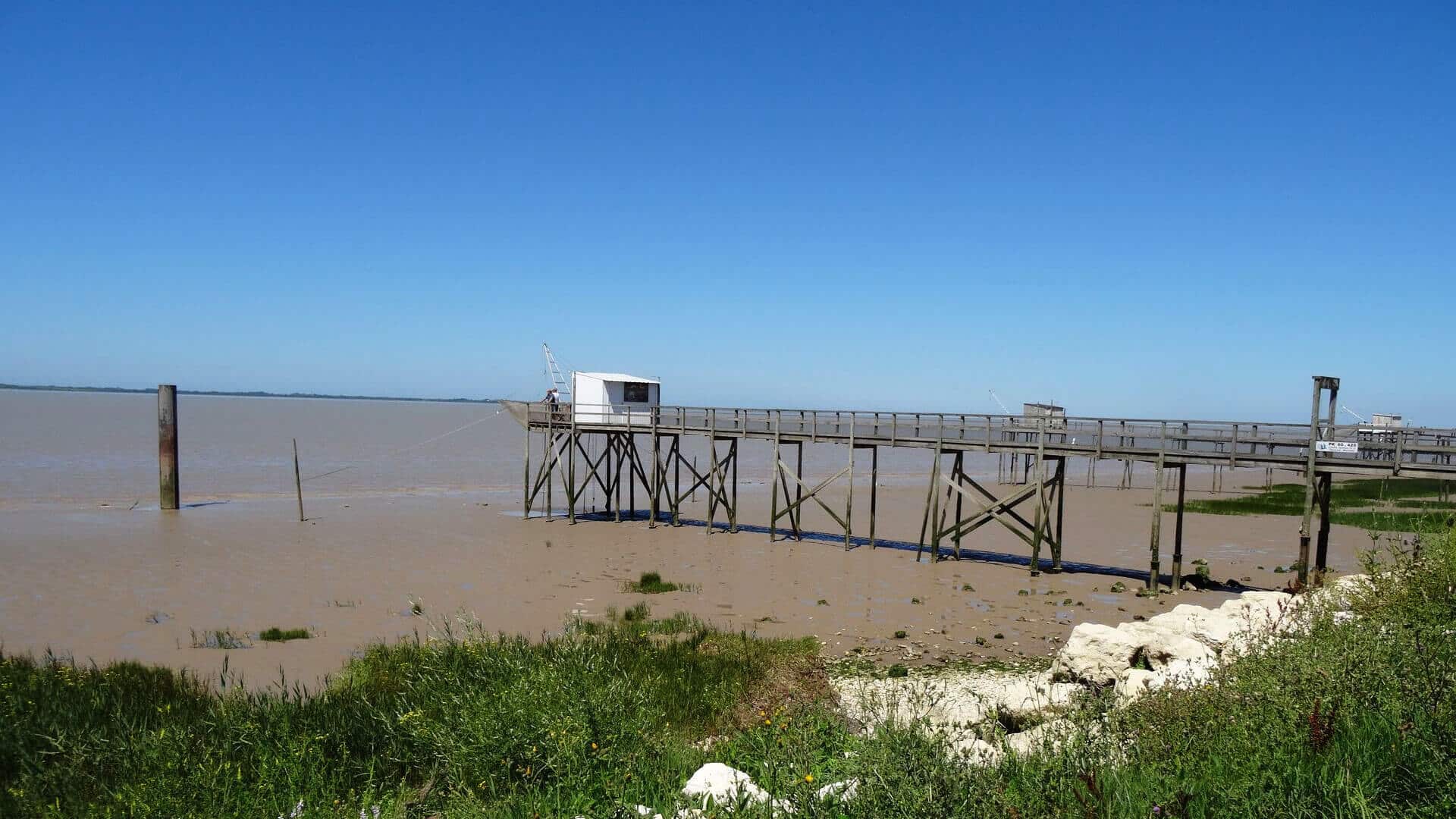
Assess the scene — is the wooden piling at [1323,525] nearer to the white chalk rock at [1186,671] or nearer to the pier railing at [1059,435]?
the pier railing at [1059,435]

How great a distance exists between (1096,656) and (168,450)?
106 ft

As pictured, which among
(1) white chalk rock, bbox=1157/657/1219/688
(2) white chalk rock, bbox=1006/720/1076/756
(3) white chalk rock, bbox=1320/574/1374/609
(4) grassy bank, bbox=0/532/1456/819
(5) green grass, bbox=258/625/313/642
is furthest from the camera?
(5) green grass, bbox=258/625/313/642

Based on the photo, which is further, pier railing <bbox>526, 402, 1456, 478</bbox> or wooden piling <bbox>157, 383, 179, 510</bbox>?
wooden piling <bbox>157, 383, 179, 510</bbox>

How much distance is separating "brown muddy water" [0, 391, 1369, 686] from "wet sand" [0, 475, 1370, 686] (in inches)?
3.3

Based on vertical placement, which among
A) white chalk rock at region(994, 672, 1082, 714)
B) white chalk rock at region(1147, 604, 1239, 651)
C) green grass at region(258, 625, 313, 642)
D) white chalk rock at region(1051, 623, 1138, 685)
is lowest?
green grass at region(258, 625, 313, 642)

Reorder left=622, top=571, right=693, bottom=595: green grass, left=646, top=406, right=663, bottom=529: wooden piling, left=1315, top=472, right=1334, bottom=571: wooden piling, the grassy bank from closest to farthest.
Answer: the grassy bank → left=1315, top=472, right=1334, bottom=571: wooden piling → left=622, top=571, right=693, bottom=595: green grass → left=646, top=406, right=663, bottom=529: wooden piling

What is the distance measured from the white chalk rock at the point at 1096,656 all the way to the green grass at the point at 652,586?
35.8 ft

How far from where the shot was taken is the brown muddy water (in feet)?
52.6

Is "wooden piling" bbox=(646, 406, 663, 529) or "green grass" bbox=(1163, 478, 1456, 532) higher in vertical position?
"wooden piling" bbox=(646, 406, 663, 529)

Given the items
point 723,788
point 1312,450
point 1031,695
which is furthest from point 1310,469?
point 723,788

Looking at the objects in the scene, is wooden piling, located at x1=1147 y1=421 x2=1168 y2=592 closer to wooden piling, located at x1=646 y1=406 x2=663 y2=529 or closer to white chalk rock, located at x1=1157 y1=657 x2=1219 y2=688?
white chalk rock, located at x1=1157 y1=657 x2=1219 y2=688

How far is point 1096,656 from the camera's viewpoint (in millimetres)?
10516

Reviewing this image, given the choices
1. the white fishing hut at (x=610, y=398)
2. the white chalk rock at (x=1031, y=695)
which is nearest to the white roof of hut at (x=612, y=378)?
the white fishing hut at (x=610, y=398)

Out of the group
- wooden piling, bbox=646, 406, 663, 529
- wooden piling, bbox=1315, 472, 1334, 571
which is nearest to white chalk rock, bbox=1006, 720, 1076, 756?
wooden piling, bbox=1315, 472, 1334, 571
